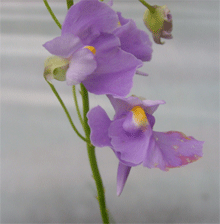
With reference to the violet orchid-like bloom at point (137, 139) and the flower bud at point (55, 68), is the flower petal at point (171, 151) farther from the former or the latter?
the flower bud at point (55, 68)

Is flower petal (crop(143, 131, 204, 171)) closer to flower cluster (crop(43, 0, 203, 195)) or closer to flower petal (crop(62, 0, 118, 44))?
flower cluster (crop(43, 0, 203, 195))

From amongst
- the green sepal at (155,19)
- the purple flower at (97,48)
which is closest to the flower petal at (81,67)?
the purple flower at (97,48)

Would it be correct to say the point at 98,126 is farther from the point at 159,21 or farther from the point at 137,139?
the point at 159,21

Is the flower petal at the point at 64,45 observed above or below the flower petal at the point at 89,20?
below

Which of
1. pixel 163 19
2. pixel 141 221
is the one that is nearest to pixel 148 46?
pixel 163 19

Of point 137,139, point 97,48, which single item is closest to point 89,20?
point 97,48

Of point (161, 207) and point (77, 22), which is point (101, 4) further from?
point (161, 207)

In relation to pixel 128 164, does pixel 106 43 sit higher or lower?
higher

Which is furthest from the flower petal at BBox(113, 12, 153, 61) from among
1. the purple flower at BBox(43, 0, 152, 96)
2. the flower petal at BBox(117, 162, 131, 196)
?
the flower petal at BBox(117, 162, 131, 196)
